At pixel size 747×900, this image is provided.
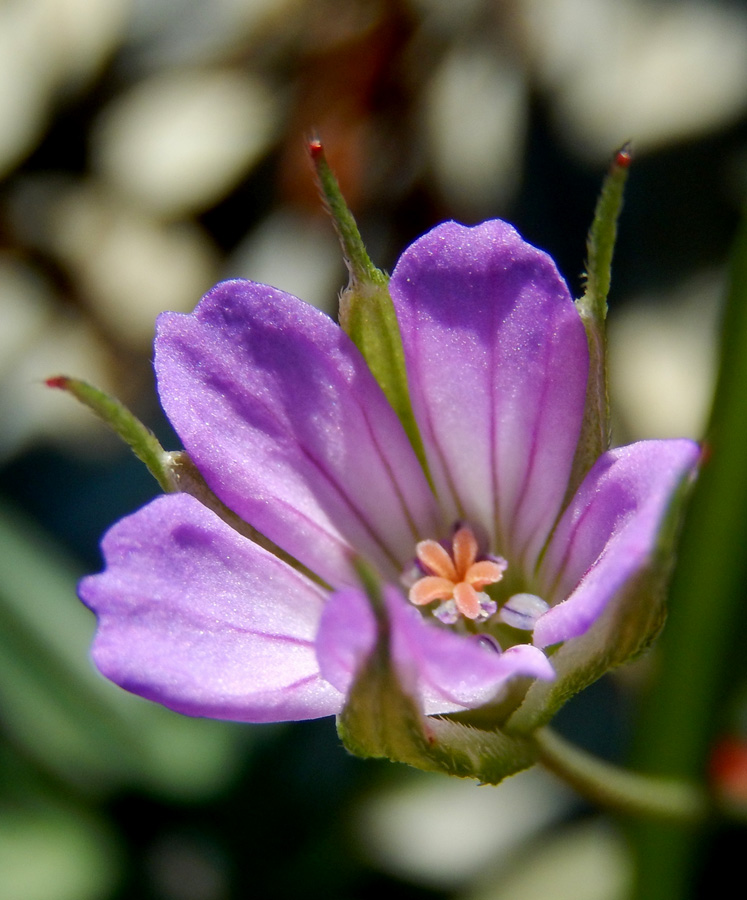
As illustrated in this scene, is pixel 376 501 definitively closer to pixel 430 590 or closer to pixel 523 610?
pixel 430 590

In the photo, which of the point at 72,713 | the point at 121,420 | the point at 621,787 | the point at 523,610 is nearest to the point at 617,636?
the point at 523,610

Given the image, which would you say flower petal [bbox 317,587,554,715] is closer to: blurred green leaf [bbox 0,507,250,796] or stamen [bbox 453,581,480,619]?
stamen [bbox 453,581,480,619]

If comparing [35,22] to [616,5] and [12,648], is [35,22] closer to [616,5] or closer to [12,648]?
[616,5]

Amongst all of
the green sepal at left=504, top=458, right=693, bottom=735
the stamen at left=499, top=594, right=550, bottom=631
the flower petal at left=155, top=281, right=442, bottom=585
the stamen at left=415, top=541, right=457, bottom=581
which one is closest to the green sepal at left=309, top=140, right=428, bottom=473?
the flower petal at left=155, top=281, right=442, bottom=585

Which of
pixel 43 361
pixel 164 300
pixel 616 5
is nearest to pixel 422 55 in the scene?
pixel 616 5

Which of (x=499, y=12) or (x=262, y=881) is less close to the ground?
(x=499, y=12)

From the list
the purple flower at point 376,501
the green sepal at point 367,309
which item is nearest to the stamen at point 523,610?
the purple flower at point 376,501

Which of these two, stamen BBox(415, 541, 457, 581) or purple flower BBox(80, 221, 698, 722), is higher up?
purple flower BBox(80, 221, 698, 722)
